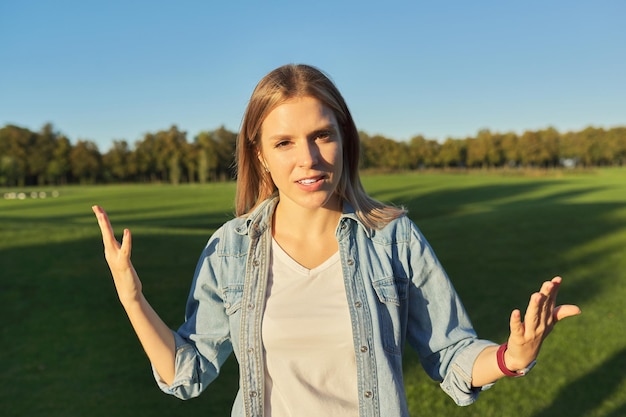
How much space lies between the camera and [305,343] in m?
1.79

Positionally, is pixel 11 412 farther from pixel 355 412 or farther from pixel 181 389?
pixel 355 412

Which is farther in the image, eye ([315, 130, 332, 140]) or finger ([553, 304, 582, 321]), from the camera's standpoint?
eye ([315, 130, 332, 140])

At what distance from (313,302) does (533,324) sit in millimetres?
678

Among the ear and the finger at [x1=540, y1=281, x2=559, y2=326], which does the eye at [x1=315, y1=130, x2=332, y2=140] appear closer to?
the ear

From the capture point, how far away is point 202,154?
5988cm

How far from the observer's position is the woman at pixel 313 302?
5.84 ft

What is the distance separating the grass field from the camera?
498cm

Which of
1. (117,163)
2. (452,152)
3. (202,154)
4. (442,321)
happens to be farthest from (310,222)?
(452,152)

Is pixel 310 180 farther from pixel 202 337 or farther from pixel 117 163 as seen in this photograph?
pixel 117 163

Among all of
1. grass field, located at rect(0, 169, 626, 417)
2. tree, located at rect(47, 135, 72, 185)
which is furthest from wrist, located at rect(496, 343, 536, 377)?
tree, located at rect(47, 135, 72, 185)

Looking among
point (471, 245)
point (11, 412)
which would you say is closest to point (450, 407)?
point (11, 412)

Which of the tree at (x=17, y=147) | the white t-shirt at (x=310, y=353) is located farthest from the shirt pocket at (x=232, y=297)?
the tree at (x=17, y=147)

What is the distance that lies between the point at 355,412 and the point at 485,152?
76321 millimetres

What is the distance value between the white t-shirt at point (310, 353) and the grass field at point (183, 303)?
152 centimetres
